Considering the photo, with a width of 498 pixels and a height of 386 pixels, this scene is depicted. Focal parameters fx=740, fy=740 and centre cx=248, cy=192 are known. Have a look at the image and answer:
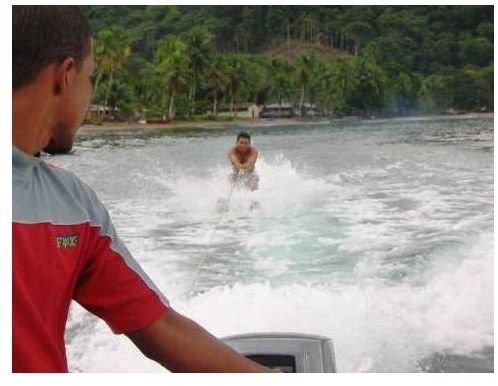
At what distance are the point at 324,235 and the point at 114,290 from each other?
1.93 m

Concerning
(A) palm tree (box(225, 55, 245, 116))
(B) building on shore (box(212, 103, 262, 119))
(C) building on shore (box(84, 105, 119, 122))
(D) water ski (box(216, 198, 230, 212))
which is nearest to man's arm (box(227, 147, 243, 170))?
(D) water ski (box(216, 198, 230, 212))

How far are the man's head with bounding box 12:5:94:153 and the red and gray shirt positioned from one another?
3 cm

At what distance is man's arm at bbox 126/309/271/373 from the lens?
45 centimetres

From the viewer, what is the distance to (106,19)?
1.78 metres

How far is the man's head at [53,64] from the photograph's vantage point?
0.45m

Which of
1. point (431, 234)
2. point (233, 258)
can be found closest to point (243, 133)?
point (233, 258)

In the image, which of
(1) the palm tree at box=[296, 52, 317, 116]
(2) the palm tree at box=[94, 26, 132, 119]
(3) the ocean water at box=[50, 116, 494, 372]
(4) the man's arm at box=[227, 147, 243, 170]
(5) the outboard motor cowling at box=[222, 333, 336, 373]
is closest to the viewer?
(5) the outboard motor cowling at box=[222, 333, 336, 373]

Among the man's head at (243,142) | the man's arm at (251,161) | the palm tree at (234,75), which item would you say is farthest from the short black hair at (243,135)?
the palm tree at (234,75)

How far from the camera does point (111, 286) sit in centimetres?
46

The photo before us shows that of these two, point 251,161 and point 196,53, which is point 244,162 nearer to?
point 251,161

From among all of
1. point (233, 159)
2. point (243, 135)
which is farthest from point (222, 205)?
point (243, 135)

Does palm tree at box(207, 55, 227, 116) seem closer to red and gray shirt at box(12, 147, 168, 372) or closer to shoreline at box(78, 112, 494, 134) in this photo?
shoreline at box(78, 112, 494, 134)

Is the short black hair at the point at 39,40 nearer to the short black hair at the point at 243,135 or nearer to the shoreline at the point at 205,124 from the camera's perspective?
the shoreline at the point at 205,124
